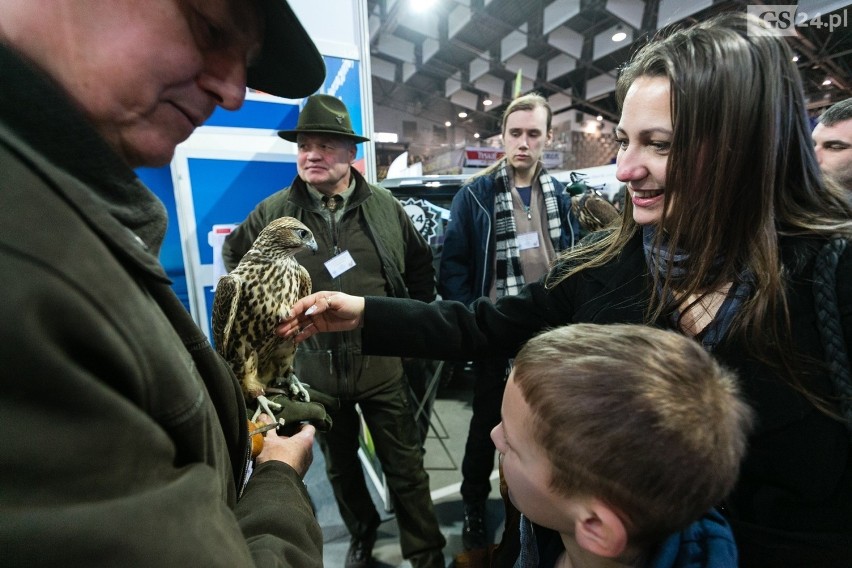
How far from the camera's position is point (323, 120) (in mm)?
2156

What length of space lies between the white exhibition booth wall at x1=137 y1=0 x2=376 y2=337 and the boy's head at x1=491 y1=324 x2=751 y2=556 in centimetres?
232

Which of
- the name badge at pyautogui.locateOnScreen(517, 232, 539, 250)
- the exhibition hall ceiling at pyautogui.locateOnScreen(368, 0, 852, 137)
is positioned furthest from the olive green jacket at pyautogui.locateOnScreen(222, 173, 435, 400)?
the exhibition hall ceiling at pyautogui.locateOnScreen(368, 0, 852, 137)

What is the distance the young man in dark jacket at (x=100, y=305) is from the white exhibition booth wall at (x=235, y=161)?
212 centimetres

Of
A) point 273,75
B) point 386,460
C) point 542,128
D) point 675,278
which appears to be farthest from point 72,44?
point 542,128

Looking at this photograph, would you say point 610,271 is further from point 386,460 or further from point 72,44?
point 386,460

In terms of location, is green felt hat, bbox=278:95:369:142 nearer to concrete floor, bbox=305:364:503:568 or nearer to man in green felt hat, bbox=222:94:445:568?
man in green felt hat, bbox=222:94:445:568

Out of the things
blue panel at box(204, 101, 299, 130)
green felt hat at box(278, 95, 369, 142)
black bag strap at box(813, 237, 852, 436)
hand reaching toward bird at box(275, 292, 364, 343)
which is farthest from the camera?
blue panel at box(204, 101, 299, 130)

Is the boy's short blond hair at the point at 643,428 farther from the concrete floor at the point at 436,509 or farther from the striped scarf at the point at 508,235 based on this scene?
the concrete floor at the point at 436,509

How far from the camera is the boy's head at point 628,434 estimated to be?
75 centimetres

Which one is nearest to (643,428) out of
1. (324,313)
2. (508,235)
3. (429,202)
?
(324,313)

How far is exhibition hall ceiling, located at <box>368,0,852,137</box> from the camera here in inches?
243

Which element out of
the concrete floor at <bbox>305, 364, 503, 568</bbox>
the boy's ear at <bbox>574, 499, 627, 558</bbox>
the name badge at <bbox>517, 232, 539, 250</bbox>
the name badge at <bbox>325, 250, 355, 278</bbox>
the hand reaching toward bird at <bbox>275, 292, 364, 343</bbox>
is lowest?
the concrete floor at <bbox>305, 364, 503, 568</bbox>

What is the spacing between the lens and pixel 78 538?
41 centimetres

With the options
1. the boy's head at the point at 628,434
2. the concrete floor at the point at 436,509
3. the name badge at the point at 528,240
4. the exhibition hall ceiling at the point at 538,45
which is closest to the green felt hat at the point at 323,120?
the name badge at the point at 528,240
